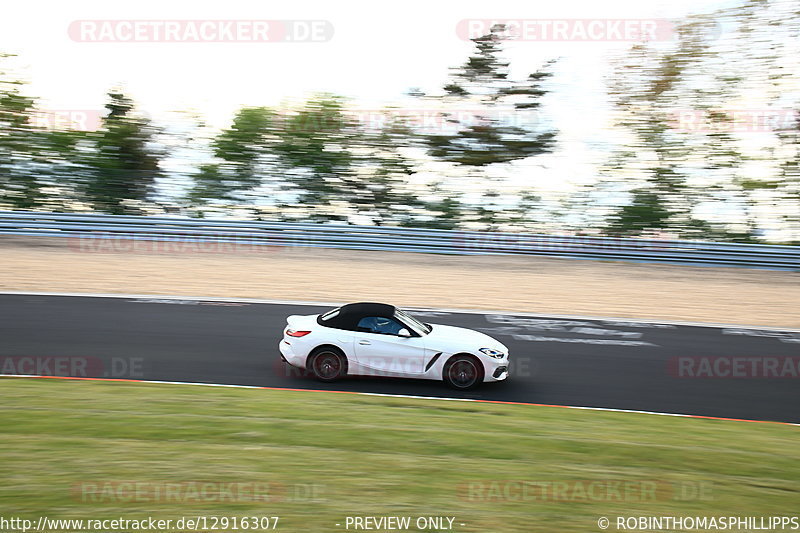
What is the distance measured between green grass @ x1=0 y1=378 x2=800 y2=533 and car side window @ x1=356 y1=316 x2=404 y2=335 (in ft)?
3.49

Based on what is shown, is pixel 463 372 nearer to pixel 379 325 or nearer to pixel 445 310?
pixel 379 325

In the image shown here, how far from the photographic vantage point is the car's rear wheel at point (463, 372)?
9484mm

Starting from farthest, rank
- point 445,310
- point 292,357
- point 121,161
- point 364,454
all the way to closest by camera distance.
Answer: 1. point 121,161
2. point 445,310
3. point 292,357
4. point 364,454

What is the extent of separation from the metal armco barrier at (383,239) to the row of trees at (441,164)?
0.86 metres

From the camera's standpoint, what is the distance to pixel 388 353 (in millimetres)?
9500

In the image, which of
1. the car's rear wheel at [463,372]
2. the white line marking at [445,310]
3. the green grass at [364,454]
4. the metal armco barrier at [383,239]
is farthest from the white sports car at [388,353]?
the metal armco barrier at [383,239]

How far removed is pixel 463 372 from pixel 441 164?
13.8 m

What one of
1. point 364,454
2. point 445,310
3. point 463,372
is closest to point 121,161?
point 445,310

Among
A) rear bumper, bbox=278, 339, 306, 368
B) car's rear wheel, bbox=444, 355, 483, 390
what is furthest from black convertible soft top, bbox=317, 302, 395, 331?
car's rear wheel, bbox=444, 355, 483, 390

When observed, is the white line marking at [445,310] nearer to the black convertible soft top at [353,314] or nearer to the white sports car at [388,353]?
the black convertible soft top at [353,314]

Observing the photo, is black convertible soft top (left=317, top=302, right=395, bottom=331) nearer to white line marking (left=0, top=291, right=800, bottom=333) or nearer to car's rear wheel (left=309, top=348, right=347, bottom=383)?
car's rear wheel (left=309, top=348, right=347, bottom=383)

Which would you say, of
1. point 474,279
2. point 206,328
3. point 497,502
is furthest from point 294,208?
point 497,502

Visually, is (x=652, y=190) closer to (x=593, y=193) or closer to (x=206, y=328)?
(x=593, y=193)

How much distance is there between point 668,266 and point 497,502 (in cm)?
1654
